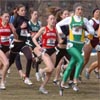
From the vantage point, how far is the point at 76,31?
38.8 feet

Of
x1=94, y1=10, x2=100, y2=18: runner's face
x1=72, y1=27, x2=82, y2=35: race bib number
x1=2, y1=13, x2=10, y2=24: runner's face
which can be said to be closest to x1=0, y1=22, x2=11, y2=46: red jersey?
x1=2, y1=13, x2=10, y2=24: runner's face

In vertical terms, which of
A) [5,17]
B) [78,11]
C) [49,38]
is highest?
[78,11]

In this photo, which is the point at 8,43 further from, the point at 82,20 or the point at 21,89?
the point at 82,20

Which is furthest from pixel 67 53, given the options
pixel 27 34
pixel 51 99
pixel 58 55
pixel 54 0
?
pixel 54 0

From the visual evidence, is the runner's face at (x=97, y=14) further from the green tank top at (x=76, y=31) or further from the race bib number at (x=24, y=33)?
the race bib number at (x=24, y=33)

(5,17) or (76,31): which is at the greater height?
(5,17)

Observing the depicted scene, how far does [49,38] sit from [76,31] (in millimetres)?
665

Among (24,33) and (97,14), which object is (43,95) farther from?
(97,14)

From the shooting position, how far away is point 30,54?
12.6m

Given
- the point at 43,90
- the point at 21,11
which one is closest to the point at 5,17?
the point at 21,11

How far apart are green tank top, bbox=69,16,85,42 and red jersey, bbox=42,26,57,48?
0.41m

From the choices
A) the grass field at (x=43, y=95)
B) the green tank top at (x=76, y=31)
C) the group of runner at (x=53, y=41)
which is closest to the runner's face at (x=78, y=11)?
the group of runner at (x=53, y=41)

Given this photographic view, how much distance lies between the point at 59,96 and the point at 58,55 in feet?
6.33

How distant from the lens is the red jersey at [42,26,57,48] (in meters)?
11.7
